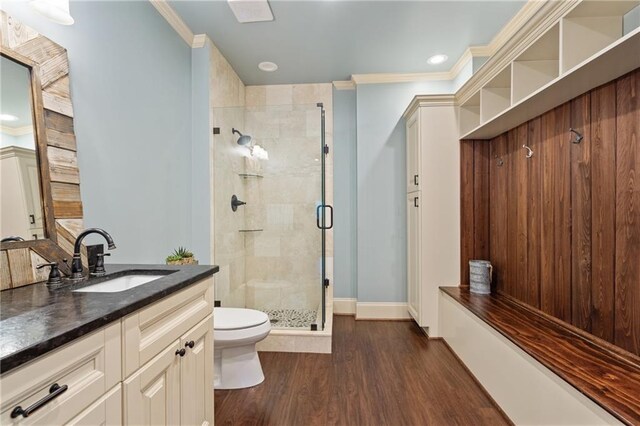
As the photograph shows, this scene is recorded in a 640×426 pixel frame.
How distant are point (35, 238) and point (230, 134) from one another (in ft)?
6.60

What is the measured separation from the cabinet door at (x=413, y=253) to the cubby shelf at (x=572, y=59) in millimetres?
979

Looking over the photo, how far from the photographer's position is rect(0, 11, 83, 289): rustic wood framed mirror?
120 cm

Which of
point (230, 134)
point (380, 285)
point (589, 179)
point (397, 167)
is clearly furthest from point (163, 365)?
point (397, 167)

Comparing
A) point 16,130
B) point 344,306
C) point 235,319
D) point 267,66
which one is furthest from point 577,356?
point 267,66

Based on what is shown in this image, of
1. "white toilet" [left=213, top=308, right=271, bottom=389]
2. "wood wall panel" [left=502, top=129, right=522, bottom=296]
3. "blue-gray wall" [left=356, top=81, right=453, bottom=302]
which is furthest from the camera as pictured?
"blue-gray wall" [left=356, top=81, right=453, bottom=302]

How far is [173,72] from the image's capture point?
2.44 metres

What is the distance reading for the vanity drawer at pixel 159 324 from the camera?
0.93m

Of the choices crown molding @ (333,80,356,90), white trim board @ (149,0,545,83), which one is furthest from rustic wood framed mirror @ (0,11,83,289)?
crown molding @ (333,80,356,90)

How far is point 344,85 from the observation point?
3545mm

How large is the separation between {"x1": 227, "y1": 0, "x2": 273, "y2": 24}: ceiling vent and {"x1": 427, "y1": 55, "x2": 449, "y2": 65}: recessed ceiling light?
1.55 metres

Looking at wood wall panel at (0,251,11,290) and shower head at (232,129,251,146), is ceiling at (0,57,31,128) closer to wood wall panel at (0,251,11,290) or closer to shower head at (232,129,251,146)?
wood wall panel at (0,251,11,290)

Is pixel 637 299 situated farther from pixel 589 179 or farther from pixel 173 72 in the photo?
pixel 173 72

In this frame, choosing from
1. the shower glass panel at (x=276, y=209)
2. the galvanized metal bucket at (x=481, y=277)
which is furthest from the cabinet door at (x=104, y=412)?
the galvanized metal bucket at (x=481, y=277)

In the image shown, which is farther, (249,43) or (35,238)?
(249,43)
